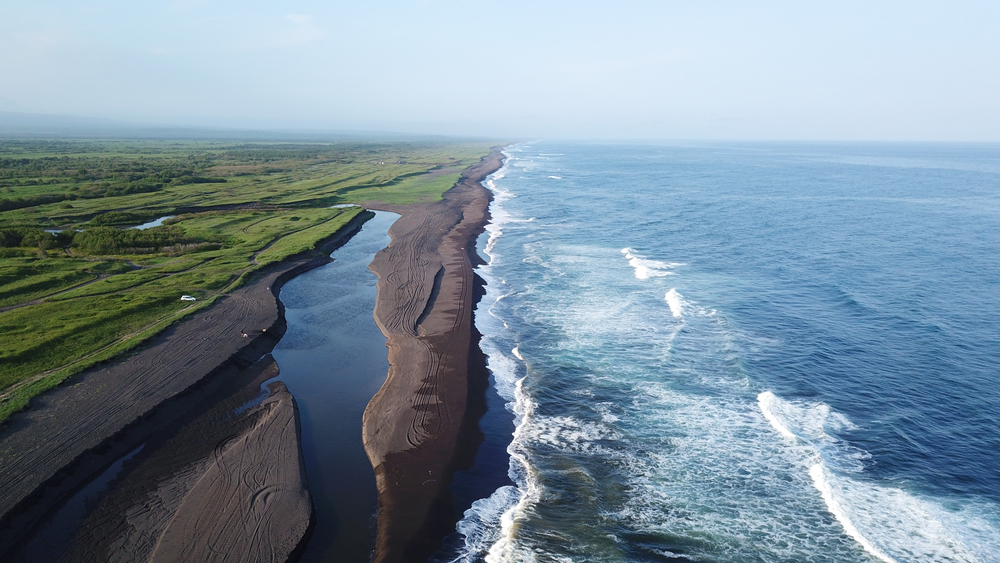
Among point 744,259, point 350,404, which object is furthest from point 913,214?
point 350,404

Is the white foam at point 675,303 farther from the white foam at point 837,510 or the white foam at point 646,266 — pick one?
the white foam at point 837,510

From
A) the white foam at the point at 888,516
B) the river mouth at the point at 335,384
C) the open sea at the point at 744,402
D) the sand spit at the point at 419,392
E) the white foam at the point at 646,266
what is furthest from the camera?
the white foam at the point at 646,266

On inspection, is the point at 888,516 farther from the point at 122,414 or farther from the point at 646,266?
the point at 646,266

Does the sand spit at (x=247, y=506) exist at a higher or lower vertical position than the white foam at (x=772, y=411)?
lower

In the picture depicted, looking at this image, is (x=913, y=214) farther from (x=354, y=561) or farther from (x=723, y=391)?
(x=354, y=561)

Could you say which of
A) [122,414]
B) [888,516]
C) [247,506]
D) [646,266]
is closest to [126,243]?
[122,414]

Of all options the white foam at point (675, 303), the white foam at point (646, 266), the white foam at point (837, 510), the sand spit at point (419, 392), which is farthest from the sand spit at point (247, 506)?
the white foam at point (646, 266)
